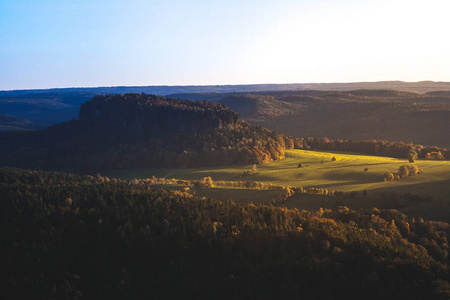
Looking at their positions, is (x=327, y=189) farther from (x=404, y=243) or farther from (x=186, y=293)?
(x=186, y=293)

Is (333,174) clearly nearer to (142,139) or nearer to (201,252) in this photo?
(201,252)

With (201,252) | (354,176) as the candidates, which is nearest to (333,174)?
(354,176)

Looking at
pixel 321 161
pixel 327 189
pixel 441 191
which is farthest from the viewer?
pixel 321 161

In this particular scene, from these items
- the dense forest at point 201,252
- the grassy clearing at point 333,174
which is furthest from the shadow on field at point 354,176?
the dense forest at point 201,252

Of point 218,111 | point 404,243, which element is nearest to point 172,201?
point 404,243

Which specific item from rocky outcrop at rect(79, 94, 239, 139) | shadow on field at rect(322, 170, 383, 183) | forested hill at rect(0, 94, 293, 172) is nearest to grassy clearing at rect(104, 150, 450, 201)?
shadow on field at rect(322, 170, 383, 183)

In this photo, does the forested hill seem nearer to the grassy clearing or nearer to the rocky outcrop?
the rocky outcrop

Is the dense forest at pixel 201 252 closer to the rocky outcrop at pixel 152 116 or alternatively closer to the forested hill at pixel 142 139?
the forested hill at pixel 142 139
